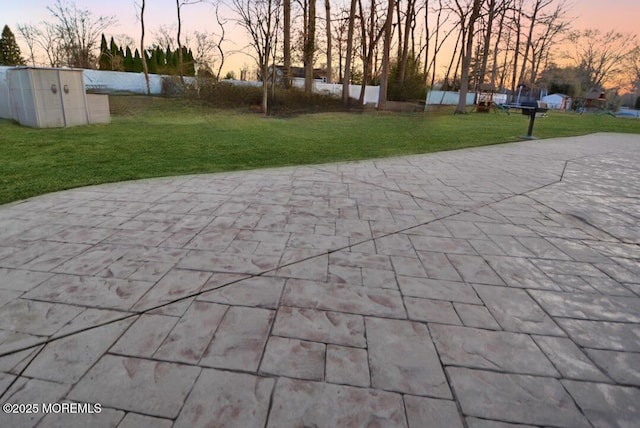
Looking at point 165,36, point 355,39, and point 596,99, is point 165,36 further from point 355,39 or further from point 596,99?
point 596,99

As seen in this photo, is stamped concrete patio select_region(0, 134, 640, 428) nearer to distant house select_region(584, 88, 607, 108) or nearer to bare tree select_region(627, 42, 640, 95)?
distant house select_region(584, 88, 607, 108)

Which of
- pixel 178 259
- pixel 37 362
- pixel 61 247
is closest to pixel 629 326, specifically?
pixel 178 259

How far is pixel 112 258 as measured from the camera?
2514 mm

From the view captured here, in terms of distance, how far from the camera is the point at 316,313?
1938 mm

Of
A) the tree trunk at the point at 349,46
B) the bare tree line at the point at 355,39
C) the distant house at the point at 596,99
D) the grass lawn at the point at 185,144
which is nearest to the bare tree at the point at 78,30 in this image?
the bare tree line at the point at 355,39

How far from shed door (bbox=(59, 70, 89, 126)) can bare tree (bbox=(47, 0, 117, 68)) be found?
17.4m

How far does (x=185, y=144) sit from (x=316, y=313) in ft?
22.5

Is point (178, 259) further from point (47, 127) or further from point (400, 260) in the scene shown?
point (47, 127)

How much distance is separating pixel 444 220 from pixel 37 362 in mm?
3155

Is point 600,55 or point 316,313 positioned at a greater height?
point 600,55

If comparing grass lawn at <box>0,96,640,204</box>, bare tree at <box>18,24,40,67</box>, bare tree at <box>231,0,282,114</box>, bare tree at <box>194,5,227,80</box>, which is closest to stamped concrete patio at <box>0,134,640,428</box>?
grass lawn at <box>0,96,640,204</box>

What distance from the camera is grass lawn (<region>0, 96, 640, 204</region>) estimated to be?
5078mm

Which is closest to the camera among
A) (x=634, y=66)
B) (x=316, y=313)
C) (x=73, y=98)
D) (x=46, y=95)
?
(x=316, y=313)

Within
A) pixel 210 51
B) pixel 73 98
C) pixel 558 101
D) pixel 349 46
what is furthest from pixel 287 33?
pixel 558 101
